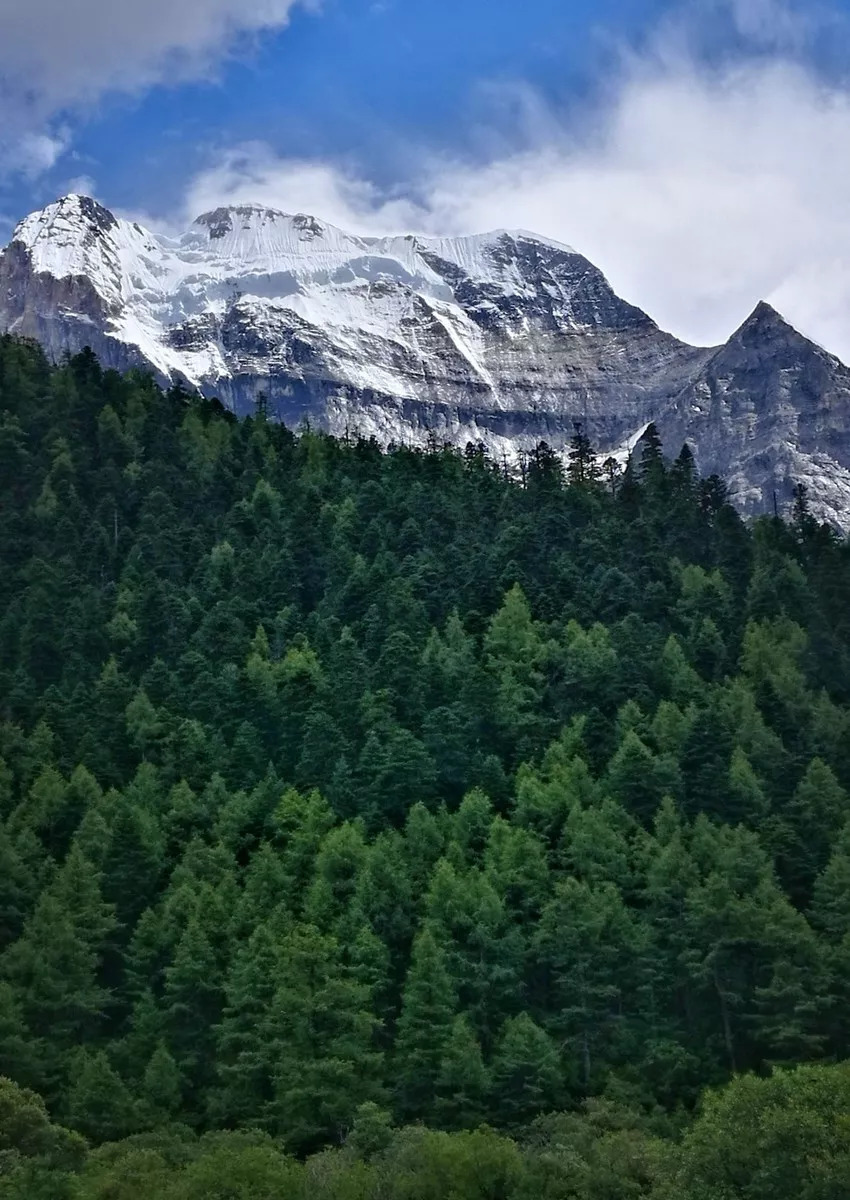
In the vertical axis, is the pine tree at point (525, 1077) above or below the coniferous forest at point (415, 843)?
below

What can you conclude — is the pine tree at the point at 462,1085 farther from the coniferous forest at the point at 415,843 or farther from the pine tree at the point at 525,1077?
the pine tree at the point at 525,1077

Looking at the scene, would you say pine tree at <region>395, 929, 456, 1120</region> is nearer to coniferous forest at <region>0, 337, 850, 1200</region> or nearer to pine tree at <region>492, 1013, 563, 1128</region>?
coniferous forest at <region>0, 337, 850, 1200</region>

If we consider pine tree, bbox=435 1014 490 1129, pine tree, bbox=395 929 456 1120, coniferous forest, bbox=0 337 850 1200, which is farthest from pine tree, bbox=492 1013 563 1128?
pine tree, bbox=395 929 456 1120

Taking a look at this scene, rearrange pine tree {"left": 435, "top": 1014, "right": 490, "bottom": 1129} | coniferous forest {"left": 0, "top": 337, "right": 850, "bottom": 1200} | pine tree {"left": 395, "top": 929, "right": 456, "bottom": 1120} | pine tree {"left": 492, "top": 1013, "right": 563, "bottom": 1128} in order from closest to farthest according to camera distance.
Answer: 1. coniferous forest {"left": 0, "top": 337, "right": 850, "bottom": 1200}
2. pine tree {"left": 435, "top": 1014, "right": 490, "bottom": 1129}
3. pine tree {"left": 492, "top": 1013, "right": 563, "bottom": 1128}
4. pine tree {"left": 395, "top": 929, "right": 456, "bottom": 1120}

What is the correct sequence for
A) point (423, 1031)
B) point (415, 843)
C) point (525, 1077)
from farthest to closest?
1. point (415, 843)
2. point (423, 1031)
3. point (525, 1077)

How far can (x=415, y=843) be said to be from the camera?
8262 centimetres

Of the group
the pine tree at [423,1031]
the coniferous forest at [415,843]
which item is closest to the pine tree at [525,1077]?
the coniferous forest at [415,843]

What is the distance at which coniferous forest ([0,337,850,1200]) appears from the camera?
189ft

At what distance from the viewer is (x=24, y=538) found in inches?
4823

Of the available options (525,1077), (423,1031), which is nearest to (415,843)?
(423,1031)

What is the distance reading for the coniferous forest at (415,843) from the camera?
5766 centimetres

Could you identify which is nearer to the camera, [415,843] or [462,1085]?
[462,1085]

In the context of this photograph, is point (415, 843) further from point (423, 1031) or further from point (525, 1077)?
point (525, 1077)

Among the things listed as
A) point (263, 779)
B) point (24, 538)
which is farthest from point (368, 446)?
point (263, 779)
